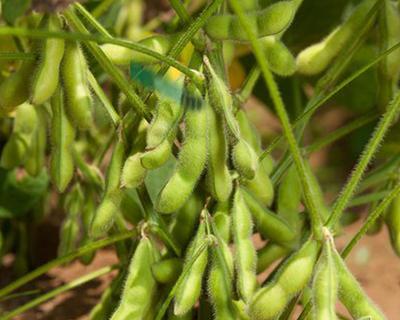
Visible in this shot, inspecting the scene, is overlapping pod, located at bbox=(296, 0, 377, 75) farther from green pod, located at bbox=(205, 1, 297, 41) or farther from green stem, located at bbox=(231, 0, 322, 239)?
green stem, located at bbox=(231, 0, 322, 239)

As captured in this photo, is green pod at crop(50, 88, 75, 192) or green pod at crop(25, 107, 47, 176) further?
green pod at crop(25, 107, 47, 176)

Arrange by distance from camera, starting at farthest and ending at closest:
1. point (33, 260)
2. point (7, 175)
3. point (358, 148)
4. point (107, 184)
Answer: point (358, 148) < point (33, 260) < point (7, 175) < point (107, 184)

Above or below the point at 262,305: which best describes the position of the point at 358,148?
above

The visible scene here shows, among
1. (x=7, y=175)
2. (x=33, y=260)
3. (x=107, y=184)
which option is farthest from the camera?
(x=33, y=260)

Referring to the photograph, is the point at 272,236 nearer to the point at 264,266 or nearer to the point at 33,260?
the point at 264,266

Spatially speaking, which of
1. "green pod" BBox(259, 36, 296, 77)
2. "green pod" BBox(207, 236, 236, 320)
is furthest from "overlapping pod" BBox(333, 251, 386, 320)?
"green pod" BBox(259, 36, 296, 77)

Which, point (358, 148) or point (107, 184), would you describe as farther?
point (358, 148)

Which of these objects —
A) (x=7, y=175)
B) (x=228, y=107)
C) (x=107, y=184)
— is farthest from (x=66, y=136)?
(x=7, y=175)

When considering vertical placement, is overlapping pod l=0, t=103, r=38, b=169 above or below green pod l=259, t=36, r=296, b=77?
above
